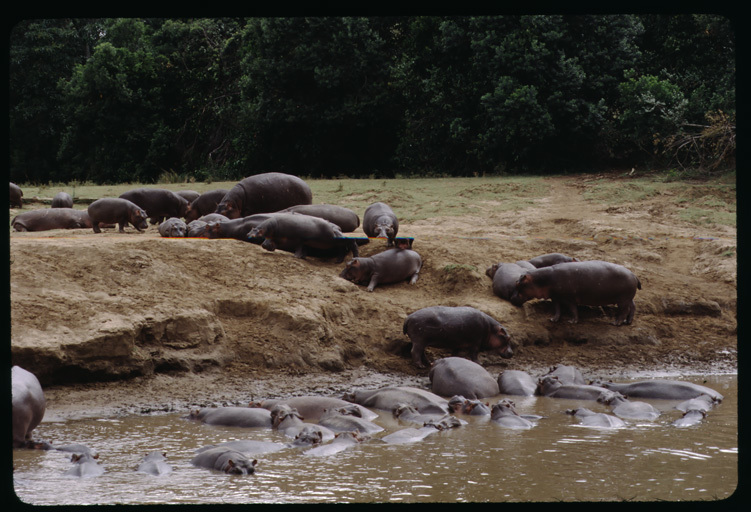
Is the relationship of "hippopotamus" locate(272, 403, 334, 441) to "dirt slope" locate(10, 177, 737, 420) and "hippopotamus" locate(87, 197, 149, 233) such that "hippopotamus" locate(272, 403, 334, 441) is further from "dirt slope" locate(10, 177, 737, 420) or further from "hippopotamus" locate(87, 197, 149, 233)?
"hippopotamus" locate(87, 197, 149, 233)

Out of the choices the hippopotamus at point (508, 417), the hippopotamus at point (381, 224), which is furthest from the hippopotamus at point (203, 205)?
the hippopotamus at point (508, 417)

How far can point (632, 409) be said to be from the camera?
657 centimetres

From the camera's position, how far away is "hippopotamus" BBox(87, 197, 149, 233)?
1131cm

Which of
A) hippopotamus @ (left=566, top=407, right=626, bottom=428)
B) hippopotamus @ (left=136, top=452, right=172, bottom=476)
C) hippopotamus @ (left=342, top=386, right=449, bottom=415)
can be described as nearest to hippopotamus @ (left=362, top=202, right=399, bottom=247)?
hippopotamus @ (left=342, top=386, right=449, bottom=415)

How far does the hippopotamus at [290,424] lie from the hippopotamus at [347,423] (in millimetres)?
88

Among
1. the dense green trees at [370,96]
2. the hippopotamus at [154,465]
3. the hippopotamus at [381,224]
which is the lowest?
the hippopotamus at [154,465]

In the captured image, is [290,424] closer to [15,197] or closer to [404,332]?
[404,332]

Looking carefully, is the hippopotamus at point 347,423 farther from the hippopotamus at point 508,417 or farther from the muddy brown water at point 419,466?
the hippopotamus at point 508,417

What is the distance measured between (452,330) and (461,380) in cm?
93

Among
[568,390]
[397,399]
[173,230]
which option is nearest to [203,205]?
[173,230]

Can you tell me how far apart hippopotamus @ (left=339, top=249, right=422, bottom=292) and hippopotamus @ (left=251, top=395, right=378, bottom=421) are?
9.63 feet

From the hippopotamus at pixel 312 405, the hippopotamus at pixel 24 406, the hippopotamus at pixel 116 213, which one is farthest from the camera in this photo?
the hippopotamus at pixel 116 213

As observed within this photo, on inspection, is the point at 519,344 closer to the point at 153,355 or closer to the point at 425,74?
the point at 153,355

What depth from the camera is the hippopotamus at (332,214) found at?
10.8m
